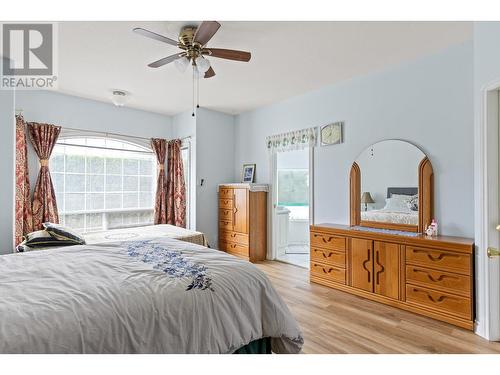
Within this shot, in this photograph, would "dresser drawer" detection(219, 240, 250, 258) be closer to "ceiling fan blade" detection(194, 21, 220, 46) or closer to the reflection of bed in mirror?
the reflection of bed in mirror

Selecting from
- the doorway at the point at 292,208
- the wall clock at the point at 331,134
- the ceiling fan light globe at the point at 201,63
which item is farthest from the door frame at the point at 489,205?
the doorway at the point at 292,208

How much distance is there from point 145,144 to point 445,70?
4.51m

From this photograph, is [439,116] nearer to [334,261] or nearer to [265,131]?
[334,261]

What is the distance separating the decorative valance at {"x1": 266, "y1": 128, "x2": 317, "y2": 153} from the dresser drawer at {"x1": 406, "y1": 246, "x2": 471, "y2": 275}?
194cm

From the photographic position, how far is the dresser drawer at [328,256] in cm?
320

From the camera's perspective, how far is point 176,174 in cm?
511

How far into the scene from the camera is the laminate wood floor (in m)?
2.03

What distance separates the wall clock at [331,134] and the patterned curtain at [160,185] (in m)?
2.93

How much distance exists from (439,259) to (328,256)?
117cm

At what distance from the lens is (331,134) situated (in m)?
3.72

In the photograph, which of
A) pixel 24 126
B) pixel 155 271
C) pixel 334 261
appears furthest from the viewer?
pixel 24 126

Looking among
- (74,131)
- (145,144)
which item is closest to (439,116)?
(145,144)

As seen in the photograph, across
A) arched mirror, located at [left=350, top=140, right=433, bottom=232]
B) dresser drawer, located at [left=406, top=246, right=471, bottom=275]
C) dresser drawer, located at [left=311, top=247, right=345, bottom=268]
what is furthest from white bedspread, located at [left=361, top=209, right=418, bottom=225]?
dresser drawer, located at [left=311, top=247, right=345, bottom=268]

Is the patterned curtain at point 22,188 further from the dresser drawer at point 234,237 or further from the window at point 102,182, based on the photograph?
the dresser drawer at point 234,237
